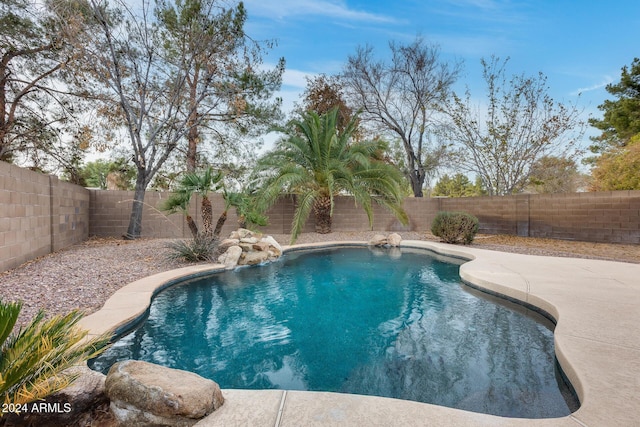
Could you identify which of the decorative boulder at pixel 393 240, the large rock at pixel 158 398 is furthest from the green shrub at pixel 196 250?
the decorative boulder at pixel 393 240

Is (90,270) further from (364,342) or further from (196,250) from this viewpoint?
(364,342)

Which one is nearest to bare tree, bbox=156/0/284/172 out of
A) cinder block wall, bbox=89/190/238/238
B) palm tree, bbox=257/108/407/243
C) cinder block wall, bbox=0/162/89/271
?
palm tree, bbox=257/108/407/243

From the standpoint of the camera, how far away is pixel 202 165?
1294cm

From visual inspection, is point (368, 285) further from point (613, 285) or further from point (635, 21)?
point (635, 21)

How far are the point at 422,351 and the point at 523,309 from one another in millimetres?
1759

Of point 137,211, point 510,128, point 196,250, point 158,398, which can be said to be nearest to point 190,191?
point 196,250

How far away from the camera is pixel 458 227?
8.77 metres

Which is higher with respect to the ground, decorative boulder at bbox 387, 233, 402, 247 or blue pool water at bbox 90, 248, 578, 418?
decorative boulder at bbox 387, 233, 402, 247

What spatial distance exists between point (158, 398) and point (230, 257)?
4.85 meters

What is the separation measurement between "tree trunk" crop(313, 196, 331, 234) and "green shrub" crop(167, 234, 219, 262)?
465 centimetres

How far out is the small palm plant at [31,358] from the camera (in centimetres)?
121

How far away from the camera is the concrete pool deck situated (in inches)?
61.8

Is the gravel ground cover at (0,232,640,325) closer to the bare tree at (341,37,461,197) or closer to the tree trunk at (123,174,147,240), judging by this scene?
the tree trunk at (123,174,147,240)

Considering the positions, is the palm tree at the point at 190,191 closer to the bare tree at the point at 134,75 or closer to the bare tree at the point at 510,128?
the bare tree at the point at 134,75
